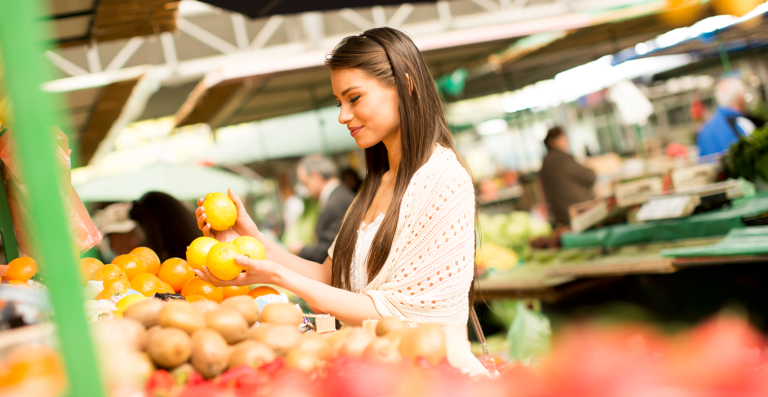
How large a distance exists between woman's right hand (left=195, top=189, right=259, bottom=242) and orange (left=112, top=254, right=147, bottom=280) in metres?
0.25

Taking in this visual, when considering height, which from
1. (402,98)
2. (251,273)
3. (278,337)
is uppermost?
(402,98)

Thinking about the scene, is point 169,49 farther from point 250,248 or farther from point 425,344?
point 425,344

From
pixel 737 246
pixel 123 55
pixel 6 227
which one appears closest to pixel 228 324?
pixel 6 227

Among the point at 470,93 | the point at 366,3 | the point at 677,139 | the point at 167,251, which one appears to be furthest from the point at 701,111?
the point at 167,251

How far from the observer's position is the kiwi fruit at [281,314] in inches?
56.2

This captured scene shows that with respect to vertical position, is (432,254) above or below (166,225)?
below

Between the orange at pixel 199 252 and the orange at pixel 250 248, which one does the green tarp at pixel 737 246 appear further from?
the orange at pixel 199 252

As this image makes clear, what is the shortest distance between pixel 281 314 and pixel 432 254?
46 centimetres

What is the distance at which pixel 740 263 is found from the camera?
3398 mm

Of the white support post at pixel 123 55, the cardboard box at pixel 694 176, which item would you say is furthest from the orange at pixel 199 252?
the white support post at pixel 123 55

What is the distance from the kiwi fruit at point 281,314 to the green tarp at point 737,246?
2.49 m

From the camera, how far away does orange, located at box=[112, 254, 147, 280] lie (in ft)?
6.57

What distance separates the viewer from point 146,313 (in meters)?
1.26

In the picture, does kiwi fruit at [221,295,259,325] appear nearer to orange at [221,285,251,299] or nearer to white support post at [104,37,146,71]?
orange at [221,285,251,299]
